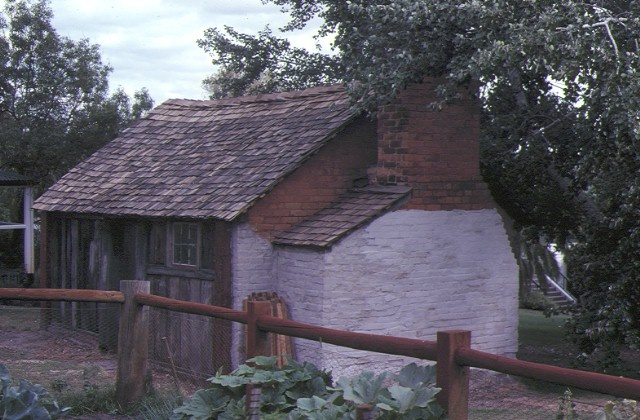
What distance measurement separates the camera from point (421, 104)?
13953 mm

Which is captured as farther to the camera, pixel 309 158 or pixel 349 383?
pixel 309 158

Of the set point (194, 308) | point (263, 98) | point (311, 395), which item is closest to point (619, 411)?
point (311, 395)

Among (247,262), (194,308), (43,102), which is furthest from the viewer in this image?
(43,102)

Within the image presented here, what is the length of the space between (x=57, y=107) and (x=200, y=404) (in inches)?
975

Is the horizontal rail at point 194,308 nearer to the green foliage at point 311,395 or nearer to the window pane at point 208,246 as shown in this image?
the green foliage at point 311,395

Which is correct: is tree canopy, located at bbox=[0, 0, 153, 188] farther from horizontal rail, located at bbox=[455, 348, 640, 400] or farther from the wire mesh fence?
horizontal rail, located at bbox=[455, 348, 640, 400]

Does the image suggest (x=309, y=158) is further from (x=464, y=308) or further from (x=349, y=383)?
(x=349, y=383)

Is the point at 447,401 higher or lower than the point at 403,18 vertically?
lower

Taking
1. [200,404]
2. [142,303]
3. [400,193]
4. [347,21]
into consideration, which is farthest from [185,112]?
[200,404]

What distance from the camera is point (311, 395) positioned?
6.15 meters

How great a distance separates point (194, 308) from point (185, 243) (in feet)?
26.6

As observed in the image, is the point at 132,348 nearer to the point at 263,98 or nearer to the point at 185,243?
the point at 185,243

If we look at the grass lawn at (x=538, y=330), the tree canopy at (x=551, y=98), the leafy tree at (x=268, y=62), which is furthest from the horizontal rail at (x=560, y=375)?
the leafy tree at (x=268, y=62)

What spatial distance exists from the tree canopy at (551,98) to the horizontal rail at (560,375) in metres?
6.65
